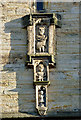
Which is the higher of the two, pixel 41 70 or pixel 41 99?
pixel 41 70

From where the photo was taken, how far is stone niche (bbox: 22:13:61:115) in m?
11.4

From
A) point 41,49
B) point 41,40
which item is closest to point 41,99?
point 41,49

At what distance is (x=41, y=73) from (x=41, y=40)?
97 cm

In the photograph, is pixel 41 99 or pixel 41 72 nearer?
pixel 41 99

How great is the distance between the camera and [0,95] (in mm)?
11531

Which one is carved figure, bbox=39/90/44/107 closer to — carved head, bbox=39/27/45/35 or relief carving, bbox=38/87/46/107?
relief carving, bbox=38/87/46/107

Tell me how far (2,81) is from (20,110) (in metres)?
1.00

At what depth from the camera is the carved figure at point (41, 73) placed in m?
11.5

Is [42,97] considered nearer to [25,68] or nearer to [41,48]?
[25,68]

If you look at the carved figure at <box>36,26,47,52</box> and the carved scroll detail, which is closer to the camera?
the carved scroll detail

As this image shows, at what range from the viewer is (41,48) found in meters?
11.7

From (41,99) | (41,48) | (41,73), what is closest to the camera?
(41,99)

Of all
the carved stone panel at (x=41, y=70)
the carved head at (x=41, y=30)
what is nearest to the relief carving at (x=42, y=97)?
the carved stone panel at (x=41, y=70)

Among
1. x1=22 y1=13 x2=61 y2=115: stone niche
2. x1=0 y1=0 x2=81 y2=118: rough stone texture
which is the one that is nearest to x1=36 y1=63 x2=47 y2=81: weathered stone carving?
x1=22 y1=13 x2=61 y2=115: stone niche
